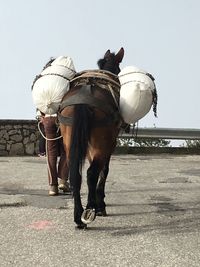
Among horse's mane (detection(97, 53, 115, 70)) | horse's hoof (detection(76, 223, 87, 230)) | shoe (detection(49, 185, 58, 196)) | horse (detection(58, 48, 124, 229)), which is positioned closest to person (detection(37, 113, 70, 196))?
shoe (detection(49, 185, 58, 196))

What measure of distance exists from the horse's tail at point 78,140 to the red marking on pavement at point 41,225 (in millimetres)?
510

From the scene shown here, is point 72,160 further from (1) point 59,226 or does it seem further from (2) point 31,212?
(2) point 31,212

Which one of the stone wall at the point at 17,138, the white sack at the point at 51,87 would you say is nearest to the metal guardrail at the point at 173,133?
the stone wall at the point at 17,138

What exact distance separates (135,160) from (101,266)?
8.83 m

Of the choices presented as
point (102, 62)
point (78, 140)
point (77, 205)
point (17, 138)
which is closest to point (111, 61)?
point (102, 62)

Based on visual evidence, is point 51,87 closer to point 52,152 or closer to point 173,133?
point 52,152

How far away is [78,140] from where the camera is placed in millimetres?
4984

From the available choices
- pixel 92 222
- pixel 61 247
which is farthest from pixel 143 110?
pixel 61 247

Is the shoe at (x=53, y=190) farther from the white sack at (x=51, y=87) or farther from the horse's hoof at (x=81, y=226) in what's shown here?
the horse's hoof at (x=81, y=226)

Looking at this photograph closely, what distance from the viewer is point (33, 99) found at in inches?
228

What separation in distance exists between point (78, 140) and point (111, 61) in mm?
1594

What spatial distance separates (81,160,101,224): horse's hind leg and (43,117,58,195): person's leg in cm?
189

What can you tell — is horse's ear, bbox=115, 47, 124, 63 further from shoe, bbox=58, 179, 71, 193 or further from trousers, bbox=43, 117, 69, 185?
shoe, bbox=58, 179, 71, 193

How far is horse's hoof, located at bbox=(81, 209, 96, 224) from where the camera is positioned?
491 cm
